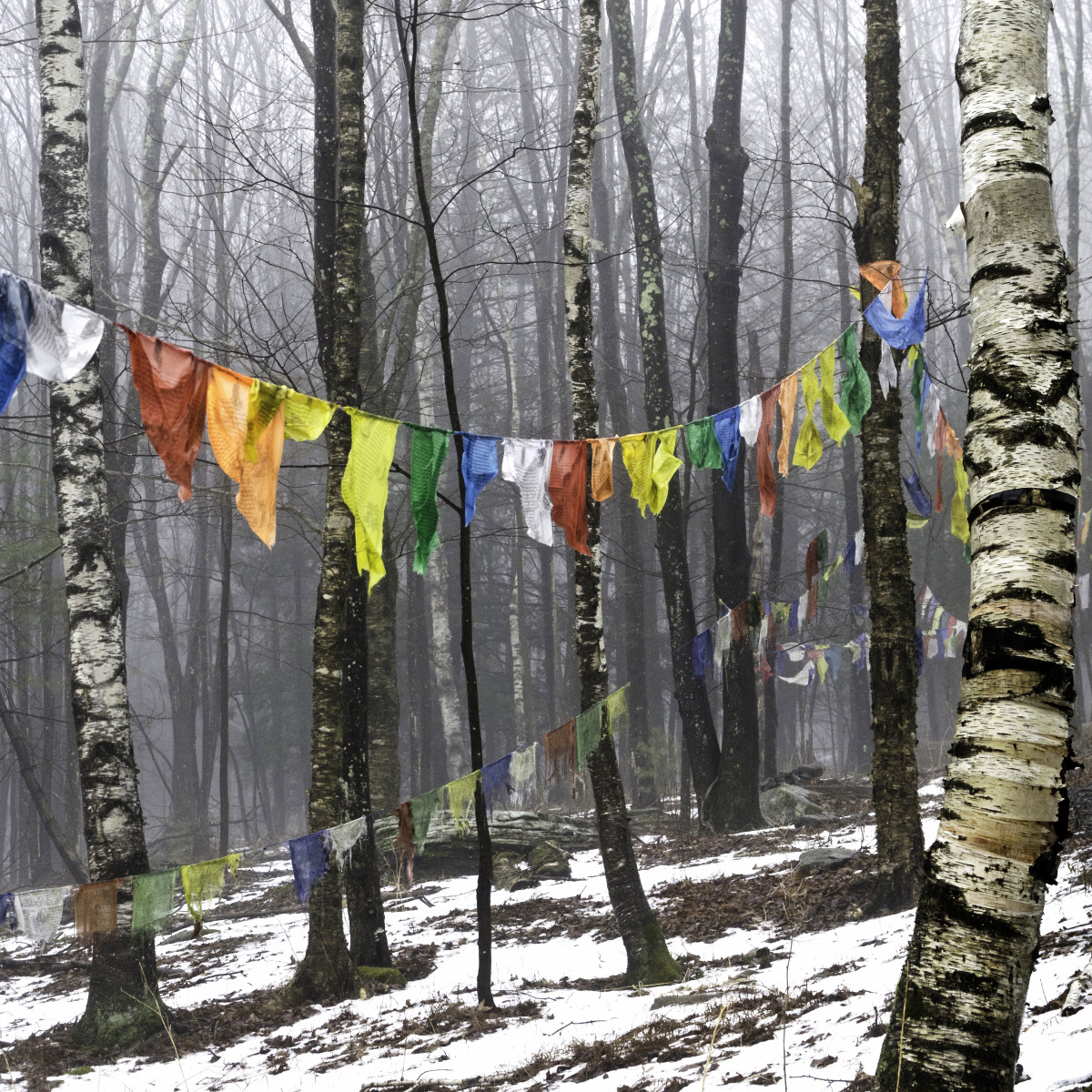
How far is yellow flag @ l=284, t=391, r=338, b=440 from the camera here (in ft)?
17.4

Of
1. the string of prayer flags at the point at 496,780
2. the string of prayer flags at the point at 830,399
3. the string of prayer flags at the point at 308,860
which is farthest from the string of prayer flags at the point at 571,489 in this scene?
the string of prayer flags at the point at 308,860

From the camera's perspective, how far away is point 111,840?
6.68 metres

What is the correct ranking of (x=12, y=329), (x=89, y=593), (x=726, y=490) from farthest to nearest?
(x=726, y=490) → (x=89, y=593) → (x=12, y=329)

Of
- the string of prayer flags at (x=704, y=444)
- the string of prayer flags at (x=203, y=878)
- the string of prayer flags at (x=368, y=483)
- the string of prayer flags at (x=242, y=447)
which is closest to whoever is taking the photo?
the string of prayer flags at (x=242, y=447)

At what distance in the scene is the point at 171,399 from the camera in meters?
4.88

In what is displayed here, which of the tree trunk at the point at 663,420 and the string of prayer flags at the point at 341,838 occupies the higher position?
the tree trunk at the point at 663,420

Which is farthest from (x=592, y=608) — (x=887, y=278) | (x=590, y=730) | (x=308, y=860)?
(x=887, y=278)

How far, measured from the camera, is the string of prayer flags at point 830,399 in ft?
22.5

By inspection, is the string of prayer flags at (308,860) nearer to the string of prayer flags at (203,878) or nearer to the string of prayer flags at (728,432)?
the string of prayer flags at (203,878)

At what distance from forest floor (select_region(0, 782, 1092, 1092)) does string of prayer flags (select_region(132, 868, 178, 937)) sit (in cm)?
74

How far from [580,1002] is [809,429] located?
13.6 feet

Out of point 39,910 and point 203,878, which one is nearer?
point 203,878

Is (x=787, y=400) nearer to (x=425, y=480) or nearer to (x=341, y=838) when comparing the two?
(x=425, y=480)

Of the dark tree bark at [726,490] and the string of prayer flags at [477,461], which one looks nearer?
the string of prayer flags at [477,461]
